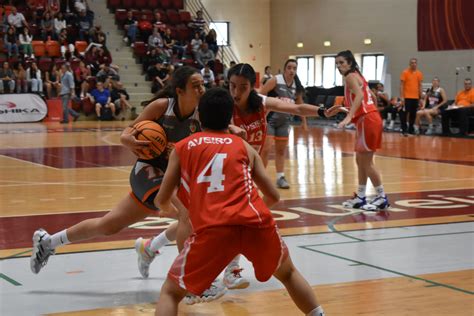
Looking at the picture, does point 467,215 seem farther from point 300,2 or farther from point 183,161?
point 300,2

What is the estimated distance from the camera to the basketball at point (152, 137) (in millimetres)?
5102

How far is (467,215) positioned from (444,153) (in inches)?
280

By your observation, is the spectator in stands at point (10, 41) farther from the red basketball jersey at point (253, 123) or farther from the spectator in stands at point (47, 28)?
the red basketball jersey at point (253, 123)

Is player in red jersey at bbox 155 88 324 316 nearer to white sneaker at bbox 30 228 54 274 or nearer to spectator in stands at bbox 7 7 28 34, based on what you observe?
white sneaker at bbox 30 228 54 274

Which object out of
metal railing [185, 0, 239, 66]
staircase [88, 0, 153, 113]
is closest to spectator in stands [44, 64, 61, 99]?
staircase [88, 0, 153, 113]

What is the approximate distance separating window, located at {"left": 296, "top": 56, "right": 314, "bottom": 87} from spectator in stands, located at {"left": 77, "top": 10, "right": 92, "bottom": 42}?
8639 millimetres

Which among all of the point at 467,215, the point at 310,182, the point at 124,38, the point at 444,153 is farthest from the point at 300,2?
the point at 467,215

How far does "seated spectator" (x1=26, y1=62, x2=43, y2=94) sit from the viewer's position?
24.3 meters

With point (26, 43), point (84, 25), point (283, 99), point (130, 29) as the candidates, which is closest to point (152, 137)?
point (283, 99)

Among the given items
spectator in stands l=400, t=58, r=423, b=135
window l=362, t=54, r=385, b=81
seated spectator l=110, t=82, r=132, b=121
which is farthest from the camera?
window l=362, t=54, r=385, b=81

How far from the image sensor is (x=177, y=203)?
16.3ft

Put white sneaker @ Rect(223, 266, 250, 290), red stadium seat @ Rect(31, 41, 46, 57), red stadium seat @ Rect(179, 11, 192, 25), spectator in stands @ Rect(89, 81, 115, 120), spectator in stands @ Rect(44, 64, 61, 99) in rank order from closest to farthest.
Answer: white sneaker @ Rect(223, 266, 250, 290)
spectator in stands @ Rect(44, 64, 61, 99)
spectator in stands @ Rect(89, 81, 115, 120)
red stadium seat @ Rect(31, 41, 46, 57)
red stadium seat @ Rect(179, 11, 192, 25)

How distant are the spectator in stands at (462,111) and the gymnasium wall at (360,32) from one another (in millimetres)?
4332

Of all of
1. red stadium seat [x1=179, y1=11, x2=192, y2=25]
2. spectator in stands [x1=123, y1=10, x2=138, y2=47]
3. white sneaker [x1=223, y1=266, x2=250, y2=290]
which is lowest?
white sneaker [x1=223, y1=266, x2=250, y2=290]
